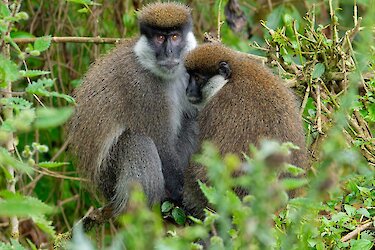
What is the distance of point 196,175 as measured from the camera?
5320 millimetres

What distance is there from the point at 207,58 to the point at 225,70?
234 mm

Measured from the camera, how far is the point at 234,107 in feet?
17.1

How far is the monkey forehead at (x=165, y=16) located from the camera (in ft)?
20.1

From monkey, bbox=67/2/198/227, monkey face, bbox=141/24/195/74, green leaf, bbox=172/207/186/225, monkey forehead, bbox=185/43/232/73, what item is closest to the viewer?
green leaf, bbox=172/207/186/225

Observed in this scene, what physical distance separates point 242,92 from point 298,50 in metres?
0.83

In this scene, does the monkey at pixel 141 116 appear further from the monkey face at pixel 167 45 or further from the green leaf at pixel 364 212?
the green leaf at pixel 364 212

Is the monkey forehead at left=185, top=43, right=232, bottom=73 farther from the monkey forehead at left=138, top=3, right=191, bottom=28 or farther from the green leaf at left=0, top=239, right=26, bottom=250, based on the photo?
the green leaf at left=0, top=239, right=26, bottom=250

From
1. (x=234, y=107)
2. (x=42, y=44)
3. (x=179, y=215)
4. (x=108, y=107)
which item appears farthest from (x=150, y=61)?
(x=42, y=44)

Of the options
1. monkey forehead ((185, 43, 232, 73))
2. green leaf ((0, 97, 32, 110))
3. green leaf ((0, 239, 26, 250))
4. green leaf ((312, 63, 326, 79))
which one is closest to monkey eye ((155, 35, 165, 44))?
monkey forehead ((185, 43, 232, 73))

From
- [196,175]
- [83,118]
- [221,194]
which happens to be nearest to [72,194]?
[83,118]

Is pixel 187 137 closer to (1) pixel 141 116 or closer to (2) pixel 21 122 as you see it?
(1) pixel 141 116

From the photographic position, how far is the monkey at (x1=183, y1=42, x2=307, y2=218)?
5.10 metres

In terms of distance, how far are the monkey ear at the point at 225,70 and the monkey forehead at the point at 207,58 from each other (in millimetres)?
45

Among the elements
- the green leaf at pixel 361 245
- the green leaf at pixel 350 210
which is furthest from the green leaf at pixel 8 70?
the green leaf at pixel 350 210
